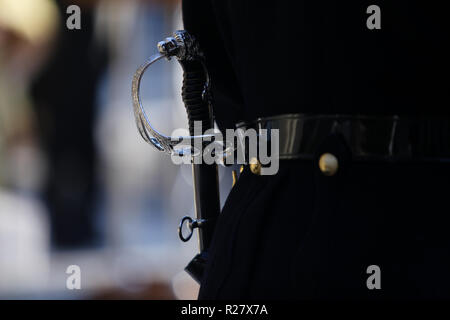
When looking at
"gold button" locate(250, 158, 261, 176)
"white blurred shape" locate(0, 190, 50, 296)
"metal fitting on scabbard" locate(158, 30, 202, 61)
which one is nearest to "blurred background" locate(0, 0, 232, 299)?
"white blurred shape" locate(0, 190, 50, 296)

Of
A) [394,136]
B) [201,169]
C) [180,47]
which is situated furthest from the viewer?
[201,169]

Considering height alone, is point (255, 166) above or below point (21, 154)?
above

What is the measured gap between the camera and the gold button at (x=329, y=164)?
1.75 ft

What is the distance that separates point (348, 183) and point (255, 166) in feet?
0.37

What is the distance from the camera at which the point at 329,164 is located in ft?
1.75

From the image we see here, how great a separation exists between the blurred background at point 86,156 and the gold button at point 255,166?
2.50 m

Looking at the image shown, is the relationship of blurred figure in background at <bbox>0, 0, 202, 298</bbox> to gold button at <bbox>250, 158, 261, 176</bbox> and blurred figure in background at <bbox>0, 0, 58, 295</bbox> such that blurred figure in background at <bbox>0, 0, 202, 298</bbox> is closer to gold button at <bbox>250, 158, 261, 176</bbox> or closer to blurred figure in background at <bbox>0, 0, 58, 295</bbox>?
blurred figure in background at <bbox>0, 0, 58, 295</bbox>

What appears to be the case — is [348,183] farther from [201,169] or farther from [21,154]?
[21,154]

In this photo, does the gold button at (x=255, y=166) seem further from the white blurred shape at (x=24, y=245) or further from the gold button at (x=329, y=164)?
the white blurred shape at (x=24, y=245)

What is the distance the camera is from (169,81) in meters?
3.16

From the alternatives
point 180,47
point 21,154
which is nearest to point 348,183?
point 180,47

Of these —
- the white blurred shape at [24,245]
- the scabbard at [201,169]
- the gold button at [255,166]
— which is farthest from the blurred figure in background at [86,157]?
the gold button at [255,166]
